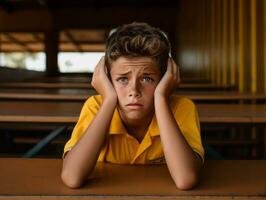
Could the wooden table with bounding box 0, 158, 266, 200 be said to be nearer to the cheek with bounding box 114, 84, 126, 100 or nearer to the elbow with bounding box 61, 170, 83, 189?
the elbow with bounding box 61, 170, 83, 189

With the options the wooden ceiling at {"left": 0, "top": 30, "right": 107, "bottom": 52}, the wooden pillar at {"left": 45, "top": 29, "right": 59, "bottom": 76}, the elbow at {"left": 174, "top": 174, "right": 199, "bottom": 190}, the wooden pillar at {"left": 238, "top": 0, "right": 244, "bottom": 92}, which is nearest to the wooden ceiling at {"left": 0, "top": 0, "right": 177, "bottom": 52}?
the wooden ceiling at {"left": 0, "top": 30, "right": 107, "bottom": 52}

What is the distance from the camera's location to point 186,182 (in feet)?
3.34

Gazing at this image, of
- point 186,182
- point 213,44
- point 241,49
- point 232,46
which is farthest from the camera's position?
point 213,44

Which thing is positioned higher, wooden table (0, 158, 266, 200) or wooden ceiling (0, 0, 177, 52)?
wooden table (0, 158, 266, 200)

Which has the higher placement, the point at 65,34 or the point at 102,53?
the point at 102,53

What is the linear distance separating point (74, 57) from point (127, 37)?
14.0m

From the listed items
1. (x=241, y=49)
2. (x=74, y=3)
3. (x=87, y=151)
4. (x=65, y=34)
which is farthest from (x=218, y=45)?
(x=65, y=34)

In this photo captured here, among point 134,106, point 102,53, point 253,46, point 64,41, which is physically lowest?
point 64,41

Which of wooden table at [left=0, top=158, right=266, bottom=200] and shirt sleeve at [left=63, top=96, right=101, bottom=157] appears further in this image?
shirt sleeve at [left=63, top=96, right=101, bottom=157]

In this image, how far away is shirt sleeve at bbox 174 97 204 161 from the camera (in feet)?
3.95

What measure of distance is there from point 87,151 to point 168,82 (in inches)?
11.6

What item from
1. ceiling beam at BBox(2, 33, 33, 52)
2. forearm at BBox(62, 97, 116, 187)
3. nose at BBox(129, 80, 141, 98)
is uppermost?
nose at BBox(129, 80, 141, 98)

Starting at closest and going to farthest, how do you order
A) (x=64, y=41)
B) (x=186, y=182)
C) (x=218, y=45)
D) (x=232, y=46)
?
(x=186, y=182) → (x=232, y=46) → (x=218, y=45) → (x=64, y=41)

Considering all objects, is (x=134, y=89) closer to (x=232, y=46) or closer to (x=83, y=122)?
(x=83, y=122)
